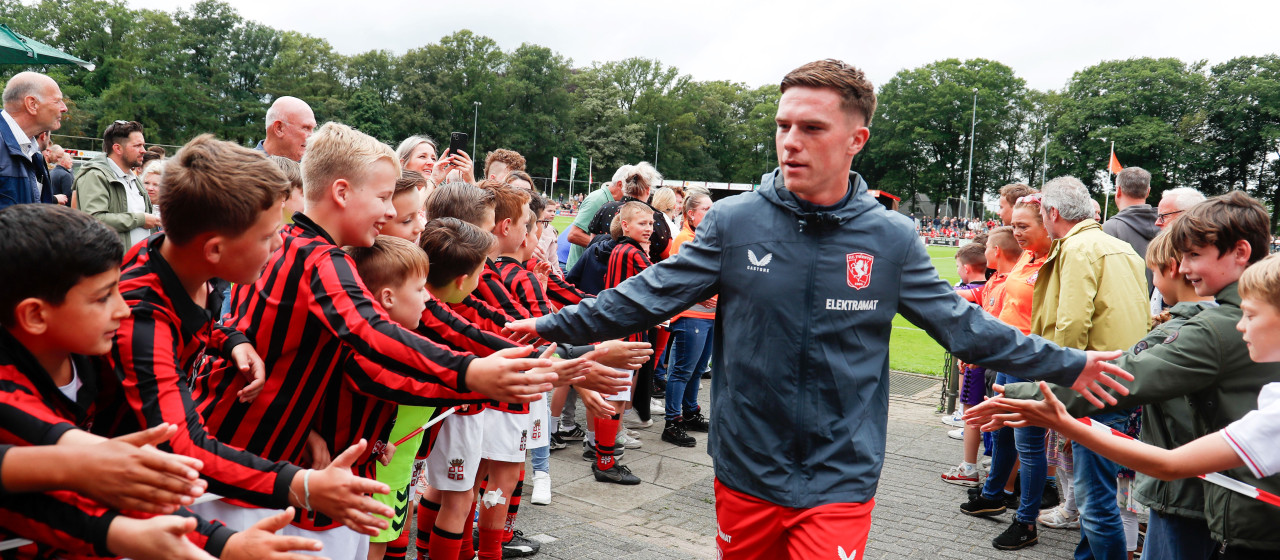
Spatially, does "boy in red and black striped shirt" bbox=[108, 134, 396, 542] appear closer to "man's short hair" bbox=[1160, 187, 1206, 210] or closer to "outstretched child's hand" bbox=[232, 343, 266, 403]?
"outstretched child's hand" bbox=[232, 343, 266, 403]

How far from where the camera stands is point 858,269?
9.03 ft

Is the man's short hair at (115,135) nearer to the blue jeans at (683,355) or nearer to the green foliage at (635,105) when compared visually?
the blue jeans at (683,355)

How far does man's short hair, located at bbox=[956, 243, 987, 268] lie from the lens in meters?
7.81

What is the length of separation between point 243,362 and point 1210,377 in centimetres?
345

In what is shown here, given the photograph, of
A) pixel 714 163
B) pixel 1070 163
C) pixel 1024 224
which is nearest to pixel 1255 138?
pixel 1070 163

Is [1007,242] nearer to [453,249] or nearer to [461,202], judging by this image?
[461,202]

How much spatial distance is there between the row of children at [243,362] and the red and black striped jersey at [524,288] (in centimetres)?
58

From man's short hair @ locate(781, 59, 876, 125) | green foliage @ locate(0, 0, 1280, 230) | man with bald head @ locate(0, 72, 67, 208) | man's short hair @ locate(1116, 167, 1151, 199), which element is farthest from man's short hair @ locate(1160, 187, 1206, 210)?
green foliage @ locate(0, 0, 1280, 230)

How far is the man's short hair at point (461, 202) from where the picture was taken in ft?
14.1

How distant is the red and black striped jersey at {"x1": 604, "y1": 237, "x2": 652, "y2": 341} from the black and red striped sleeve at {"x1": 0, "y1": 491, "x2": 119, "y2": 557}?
5.03 m

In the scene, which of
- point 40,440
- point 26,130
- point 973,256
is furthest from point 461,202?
point 973,256

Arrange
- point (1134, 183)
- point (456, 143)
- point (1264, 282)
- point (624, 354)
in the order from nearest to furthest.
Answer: point (1264, 282) → point (624, 354) → point (456, 143) → point (1134, 183)

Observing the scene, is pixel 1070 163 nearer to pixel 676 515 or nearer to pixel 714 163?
pixel 714 163

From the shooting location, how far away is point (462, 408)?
3.97 metres
